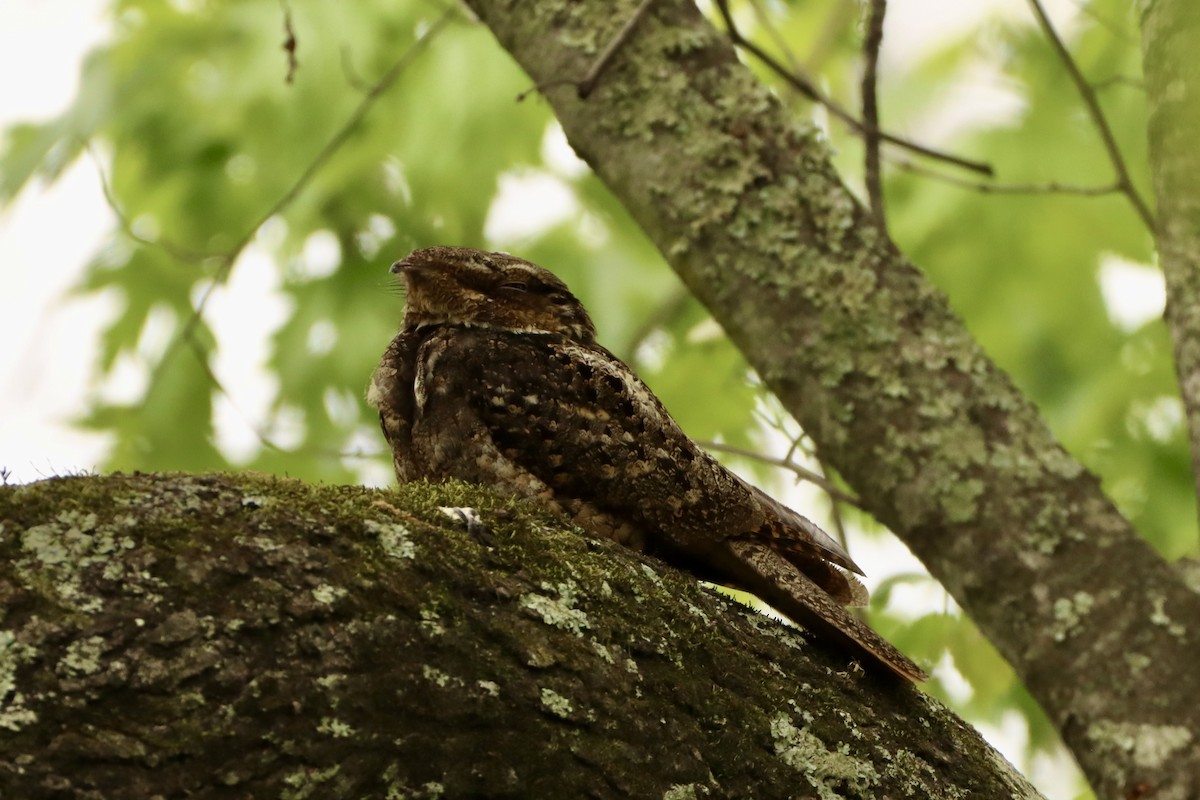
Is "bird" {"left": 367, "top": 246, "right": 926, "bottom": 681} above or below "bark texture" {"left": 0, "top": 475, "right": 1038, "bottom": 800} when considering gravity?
above

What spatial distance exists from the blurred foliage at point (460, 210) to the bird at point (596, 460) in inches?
51.5

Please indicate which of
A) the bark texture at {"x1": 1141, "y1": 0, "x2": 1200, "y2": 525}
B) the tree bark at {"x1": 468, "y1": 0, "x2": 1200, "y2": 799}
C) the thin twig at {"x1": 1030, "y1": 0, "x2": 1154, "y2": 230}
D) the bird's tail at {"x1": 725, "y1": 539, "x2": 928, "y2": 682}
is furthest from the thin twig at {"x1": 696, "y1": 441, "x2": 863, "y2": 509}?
the thin twig at {"x1": 1030, "y1": 0, "x2": 1154, "y2": 230}

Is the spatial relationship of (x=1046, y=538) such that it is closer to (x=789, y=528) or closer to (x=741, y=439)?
(x=789, y=528)

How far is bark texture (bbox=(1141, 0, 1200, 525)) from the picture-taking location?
9.86 ft

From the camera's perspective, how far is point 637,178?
3377 millimetres

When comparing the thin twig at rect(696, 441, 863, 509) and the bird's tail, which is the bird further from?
the thin twig at rect(696, 441, 863, 509)

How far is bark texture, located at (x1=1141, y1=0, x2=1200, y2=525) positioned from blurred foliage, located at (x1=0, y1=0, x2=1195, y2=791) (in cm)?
126

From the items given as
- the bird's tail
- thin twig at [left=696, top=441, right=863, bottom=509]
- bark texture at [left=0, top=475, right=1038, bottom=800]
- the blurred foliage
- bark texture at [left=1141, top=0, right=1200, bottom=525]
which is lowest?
bark texture at [left=0, top=475, right=1038, bottom=800]

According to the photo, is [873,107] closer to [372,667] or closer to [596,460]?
[596,460]

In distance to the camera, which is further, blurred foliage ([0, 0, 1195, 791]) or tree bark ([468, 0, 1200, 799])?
blurred foliage ([0, 0, 1195, 791])

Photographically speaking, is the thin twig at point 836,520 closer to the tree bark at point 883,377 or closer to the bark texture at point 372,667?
the tree bark at point 883,377

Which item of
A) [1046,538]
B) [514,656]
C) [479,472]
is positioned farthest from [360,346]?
[514,656]

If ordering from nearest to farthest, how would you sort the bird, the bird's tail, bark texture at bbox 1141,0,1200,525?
the bird's tail
the bird
bark texture at bbox 1141,0,1200,525

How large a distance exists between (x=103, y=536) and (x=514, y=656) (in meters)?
0.60
